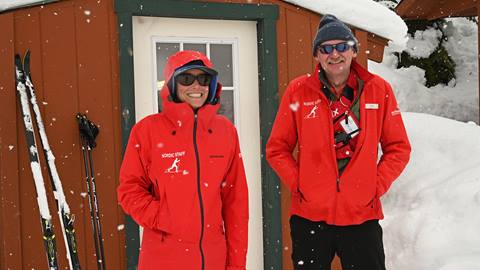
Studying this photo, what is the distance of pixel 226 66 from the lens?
471 centimetres

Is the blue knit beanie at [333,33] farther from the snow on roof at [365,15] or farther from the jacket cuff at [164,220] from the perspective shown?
the snow on roof at [365,15]

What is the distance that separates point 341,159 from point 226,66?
199 cm

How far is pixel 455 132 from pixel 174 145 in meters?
5.82

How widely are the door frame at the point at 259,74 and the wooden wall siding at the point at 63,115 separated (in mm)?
70

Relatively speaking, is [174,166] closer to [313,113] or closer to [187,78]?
[187,78]

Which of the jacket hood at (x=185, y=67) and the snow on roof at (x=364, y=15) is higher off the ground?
the snow on roof at (x=364, y=15)

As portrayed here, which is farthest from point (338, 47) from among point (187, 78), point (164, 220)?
point (164, 220)

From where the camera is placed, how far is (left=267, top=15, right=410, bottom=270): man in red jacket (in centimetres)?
292

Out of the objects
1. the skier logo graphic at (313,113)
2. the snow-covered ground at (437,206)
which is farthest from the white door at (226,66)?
the skier logo graphic at (313,113)

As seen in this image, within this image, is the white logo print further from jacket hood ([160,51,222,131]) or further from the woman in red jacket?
jacket hood ([160,51,222,131])

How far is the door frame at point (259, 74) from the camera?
420 centimetres

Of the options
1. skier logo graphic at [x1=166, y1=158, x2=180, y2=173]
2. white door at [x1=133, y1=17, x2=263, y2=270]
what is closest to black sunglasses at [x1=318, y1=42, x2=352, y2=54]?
skier logo graphic at [x1=166, y1=158, x2=180, y2=173]

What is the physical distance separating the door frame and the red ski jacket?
60.9 inches

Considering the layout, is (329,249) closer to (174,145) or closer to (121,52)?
(174,145)
